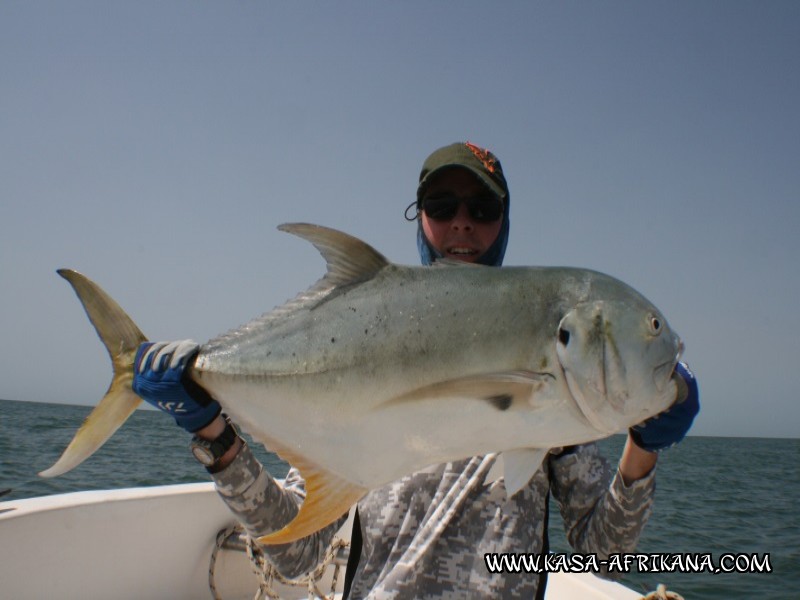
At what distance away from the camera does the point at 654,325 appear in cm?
151

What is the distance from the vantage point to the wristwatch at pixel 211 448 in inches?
78.8

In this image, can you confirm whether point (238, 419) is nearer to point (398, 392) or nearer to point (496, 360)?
point (398, 392)

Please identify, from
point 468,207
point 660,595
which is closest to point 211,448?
point 468,207

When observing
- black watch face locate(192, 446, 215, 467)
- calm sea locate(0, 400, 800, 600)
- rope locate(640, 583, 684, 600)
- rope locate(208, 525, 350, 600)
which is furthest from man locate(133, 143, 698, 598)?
calm sea locate(0, 400, 800, 600)

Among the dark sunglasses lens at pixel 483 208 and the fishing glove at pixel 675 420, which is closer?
the fishing glove at pixel 675 420

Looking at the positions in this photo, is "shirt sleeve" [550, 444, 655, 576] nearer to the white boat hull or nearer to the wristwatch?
the wristwatch

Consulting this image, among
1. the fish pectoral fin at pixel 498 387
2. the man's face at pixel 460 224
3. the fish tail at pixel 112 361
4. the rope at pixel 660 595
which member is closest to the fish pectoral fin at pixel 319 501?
the fish pectoral fin at pixel 498 387

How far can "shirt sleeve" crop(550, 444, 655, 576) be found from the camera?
6.58ft

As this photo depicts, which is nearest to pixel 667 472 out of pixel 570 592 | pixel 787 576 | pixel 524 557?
pixel 787 576

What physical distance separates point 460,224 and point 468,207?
3.1 inches

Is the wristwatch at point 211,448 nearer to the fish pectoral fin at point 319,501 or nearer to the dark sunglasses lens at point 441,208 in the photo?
the fish pectoral fin at point 319,501

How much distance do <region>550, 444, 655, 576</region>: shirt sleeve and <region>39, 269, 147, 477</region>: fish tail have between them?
1.56 m

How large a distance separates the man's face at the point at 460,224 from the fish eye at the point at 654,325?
3.34 ft

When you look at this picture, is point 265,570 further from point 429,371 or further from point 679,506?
point 679,506
